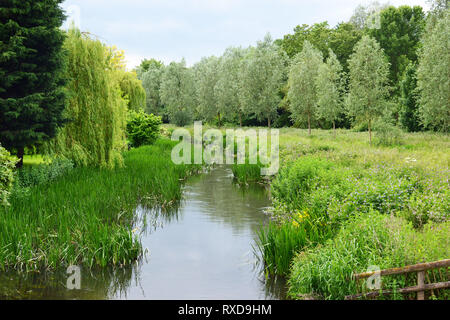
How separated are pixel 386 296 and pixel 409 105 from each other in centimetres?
3079

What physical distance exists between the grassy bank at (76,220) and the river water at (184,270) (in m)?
0.35

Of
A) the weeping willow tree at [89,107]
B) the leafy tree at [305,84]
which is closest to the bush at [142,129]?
the weeping willow tree at [89,107]

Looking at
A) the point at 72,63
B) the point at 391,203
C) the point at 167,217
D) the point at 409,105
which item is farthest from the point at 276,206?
the point at 409,105

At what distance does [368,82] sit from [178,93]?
30.2 m

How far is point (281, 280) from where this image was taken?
7883 millimetres

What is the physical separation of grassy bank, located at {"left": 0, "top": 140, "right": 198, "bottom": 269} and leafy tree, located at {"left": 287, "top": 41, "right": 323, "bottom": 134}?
23.2m

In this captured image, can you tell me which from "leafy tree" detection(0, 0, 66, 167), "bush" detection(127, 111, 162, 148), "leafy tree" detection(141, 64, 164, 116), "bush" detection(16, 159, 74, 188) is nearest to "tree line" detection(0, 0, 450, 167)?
"leafy tree" detection(0, 0, 66, 167)

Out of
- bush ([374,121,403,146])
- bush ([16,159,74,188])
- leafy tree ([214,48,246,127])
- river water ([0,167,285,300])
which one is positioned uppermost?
leafy tree ([214,48,246,127])

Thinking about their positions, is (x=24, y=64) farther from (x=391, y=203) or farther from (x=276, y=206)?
(x=391, y=203)

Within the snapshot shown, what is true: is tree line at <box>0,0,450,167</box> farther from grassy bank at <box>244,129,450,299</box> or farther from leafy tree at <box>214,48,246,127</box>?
grassy bank at <box>244,129,450,299</box>

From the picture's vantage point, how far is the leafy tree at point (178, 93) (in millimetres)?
50438

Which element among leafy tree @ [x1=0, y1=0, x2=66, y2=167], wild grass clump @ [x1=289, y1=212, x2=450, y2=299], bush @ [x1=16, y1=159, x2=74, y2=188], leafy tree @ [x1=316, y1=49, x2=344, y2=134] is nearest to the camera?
wild grass clump @ [x1=289, y1=212, x2=450, y2=299]

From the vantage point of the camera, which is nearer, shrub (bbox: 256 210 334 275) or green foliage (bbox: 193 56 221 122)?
shrub (bbox: 256 210 334 275)

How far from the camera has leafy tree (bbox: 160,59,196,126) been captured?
5044 centimetres
